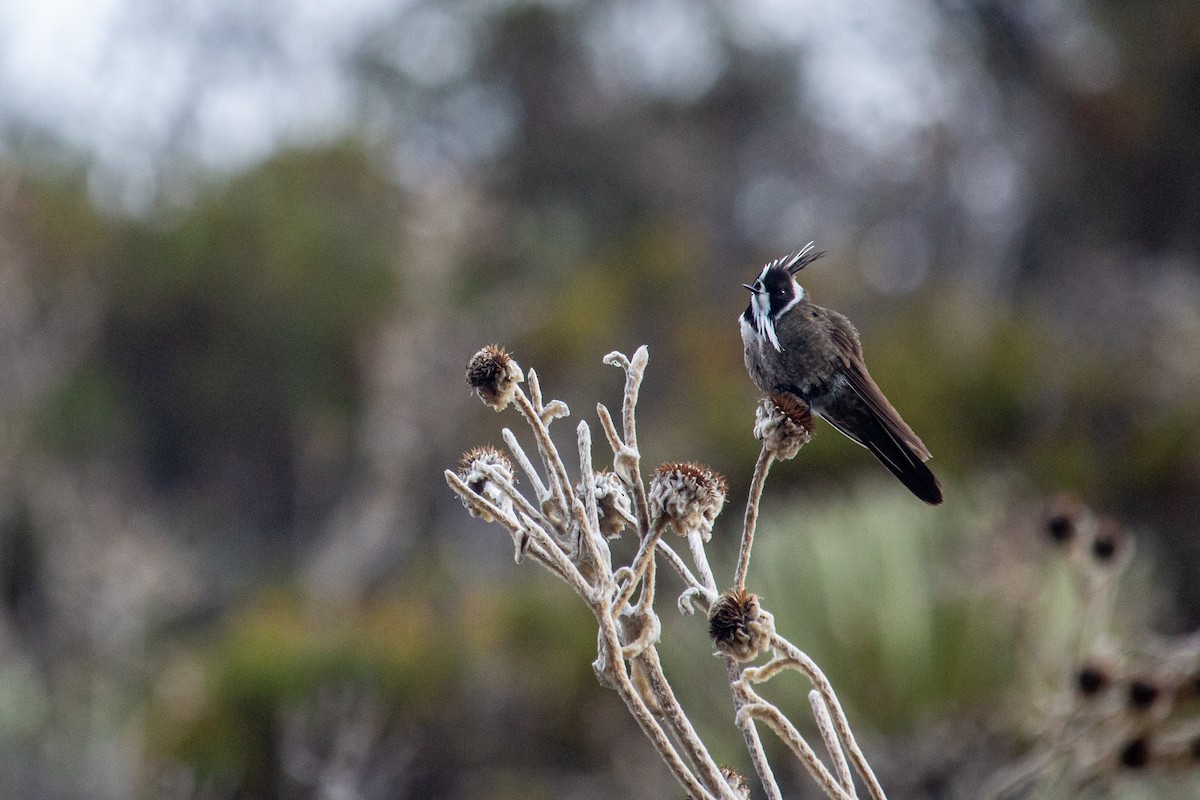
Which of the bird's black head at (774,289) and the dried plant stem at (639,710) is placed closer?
the dried plant stem at (639,710)

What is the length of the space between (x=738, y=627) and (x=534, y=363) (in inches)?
465

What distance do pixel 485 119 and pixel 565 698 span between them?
1310 centimetres

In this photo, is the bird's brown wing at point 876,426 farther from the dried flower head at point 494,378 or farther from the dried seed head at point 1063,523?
the dried flower head at point 494,378

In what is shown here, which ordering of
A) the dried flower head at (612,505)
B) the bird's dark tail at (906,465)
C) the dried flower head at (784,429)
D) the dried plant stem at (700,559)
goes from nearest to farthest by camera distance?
the dried plant stem at (700,559) < the dried flower head at (612,505) < the dried flower head at (784,429) < the bird's dark tail at (906,465)

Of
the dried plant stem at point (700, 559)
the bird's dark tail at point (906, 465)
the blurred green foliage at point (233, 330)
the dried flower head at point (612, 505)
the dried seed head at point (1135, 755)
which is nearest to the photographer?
the dried plant stem at point (700, 559)

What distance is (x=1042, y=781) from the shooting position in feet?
10.5

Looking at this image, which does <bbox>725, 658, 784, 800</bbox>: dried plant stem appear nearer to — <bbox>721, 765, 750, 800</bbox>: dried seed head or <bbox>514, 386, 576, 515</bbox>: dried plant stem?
<bbox>721, 765, 750, 800</bbox>: dried seed head

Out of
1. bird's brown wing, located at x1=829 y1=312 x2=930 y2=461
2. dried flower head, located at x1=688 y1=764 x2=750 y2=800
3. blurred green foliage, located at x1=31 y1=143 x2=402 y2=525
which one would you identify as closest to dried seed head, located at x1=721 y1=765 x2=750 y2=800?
dried flower head, located at x1=688 y1=764 x2=750 y2=800

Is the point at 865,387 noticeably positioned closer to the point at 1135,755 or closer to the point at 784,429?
the point at 784,429

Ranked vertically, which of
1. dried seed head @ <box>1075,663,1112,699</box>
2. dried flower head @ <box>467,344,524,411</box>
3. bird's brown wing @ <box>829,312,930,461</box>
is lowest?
dried flower head @ <box>467,344,524,411</box>

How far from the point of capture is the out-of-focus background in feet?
16.8

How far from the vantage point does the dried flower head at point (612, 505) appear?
77.2 inches

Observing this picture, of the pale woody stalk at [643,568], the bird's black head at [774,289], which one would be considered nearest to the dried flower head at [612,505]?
the pale woody stalk at [643,568]

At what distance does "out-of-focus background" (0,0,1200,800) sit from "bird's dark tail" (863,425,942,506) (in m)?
0.89
